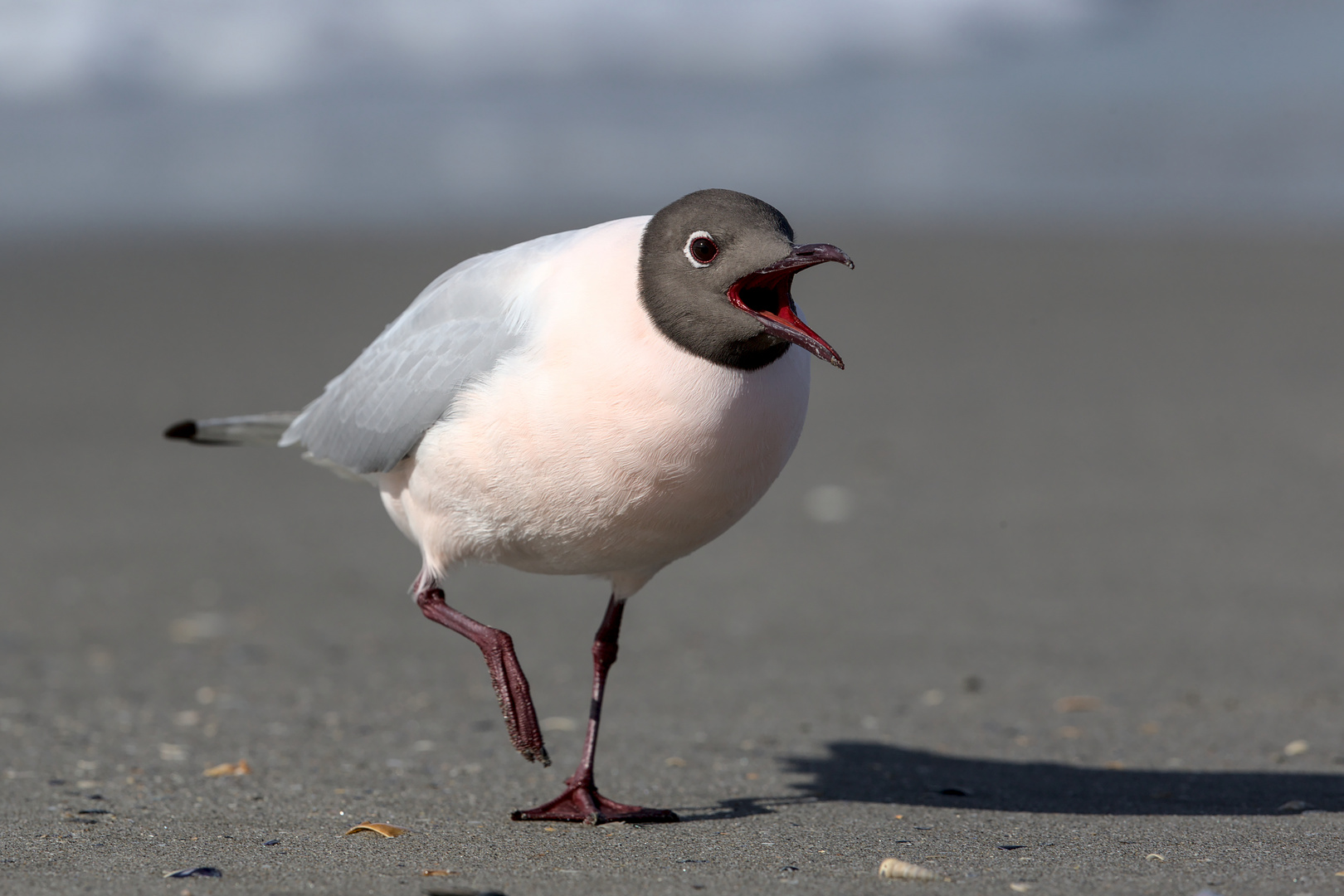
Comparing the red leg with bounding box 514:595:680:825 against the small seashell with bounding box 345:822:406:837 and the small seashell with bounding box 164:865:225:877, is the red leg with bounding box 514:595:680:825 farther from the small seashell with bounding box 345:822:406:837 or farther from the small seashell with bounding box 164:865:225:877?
the small seashell with bounding box 164:865:225:877

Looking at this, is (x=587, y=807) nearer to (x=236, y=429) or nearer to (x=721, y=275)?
(x=721, y=275)

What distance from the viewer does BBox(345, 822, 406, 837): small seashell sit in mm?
4027

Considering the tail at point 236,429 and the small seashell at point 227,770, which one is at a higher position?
the tail at point 236,429

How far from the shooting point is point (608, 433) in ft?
12.5

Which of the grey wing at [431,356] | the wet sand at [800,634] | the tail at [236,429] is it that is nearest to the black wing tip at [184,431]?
the tail at [236,429]

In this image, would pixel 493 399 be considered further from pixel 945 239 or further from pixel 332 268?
pixel 945 239

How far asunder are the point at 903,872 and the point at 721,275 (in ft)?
4.82

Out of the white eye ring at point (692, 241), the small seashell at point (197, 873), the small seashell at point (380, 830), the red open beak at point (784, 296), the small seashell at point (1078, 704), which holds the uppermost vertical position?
the white eye ring at point (692, 241)

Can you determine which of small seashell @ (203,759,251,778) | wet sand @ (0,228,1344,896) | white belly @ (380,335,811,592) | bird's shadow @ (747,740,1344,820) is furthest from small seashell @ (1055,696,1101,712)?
small seashell @ (203,759,251,778)

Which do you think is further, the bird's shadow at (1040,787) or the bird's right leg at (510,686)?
the bird's shadow at (1040,787)

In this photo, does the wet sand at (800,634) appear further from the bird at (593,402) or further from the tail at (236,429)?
the tail at (236,429)

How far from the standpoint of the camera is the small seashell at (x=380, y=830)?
159 inches

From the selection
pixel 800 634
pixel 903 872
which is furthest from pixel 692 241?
pixel 800 634

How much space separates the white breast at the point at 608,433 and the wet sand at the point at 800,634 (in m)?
0.84
